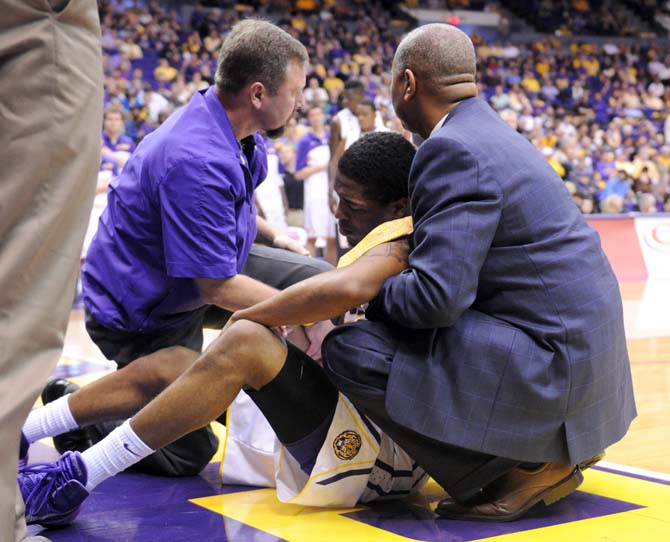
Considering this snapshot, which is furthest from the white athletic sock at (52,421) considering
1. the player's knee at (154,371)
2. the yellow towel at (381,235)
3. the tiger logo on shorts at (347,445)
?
the yellow towel at (381,235)

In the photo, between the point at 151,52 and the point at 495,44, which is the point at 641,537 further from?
the point at 495,44

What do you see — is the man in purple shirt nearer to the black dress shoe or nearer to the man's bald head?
the black dress shoe

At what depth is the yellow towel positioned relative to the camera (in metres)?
2.71

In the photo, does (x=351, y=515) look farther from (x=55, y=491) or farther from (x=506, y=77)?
(x=506, y=77)

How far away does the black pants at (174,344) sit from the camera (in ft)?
10.8

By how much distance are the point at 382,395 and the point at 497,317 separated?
0.37 m

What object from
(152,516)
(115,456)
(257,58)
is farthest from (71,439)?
(257,58)

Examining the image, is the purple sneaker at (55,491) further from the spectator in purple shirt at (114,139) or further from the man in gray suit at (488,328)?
the spectator in purple shirt at (114,139)

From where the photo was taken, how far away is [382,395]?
258 centimetres

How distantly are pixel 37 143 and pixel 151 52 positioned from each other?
1635 cm

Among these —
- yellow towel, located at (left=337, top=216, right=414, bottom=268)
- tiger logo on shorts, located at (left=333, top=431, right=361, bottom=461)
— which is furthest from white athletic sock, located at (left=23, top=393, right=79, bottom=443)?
yellow towel, located at (left=337, top=216, right=414, bottom=268)

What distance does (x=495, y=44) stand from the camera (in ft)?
78.0

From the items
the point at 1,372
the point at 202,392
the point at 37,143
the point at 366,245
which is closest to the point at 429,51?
the point at 366,245

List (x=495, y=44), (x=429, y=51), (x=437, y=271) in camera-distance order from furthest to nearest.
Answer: (x=495, y=44), (x=429, y=51), (x=437, y=271)
